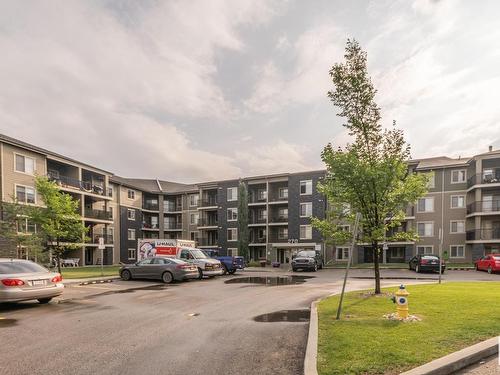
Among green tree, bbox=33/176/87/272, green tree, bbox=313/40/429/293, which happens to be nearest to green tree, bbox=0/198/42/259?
green tree, bbox=33/176/87/272

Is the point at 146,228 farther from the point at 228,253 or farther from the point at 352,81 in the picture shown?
the point at 352,81

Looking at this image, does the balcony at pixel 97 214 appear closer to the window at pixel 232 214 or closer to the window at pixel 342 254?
the window at pixel 232 214

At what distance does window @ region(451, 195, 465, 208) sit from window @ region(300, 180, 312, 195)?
16.0 meters

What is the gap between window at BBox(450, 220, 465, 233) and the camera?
1545 inches

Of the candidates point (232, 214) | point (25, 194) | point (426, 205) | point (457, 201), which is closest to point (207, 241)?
point (232, 214)

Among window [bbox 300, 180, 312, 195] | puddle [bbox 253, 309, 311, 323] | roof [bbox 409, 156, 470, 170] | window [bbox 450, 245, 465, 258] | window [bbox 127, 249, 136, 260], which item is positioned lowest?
window [bbox 127, 249, 136, 260]

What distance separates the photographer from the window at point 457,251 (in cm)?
3881

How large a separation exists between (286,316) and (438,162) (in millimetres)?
40063

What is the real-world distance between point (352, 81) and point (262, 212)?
37.3 meters

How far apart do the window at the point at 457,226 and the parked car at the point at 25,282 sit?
40.0 metres

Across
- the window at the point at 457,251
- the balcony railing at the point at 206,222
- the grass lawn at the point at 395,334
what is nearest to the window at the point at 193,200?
the balcony railing at the point at 206,222

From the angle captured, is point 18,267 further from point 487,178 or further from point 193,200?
point 193,200

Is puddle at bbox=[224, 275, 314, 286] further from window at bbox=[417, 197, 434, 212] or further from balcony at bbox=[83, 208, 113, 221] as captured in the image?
balcony at bbox=[83, 208, 113, 221]

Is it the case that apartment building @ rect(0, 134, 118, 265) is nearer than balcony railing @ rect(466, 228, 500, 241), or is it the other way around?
apartment building @ rect(0, 134, 118, 265)
